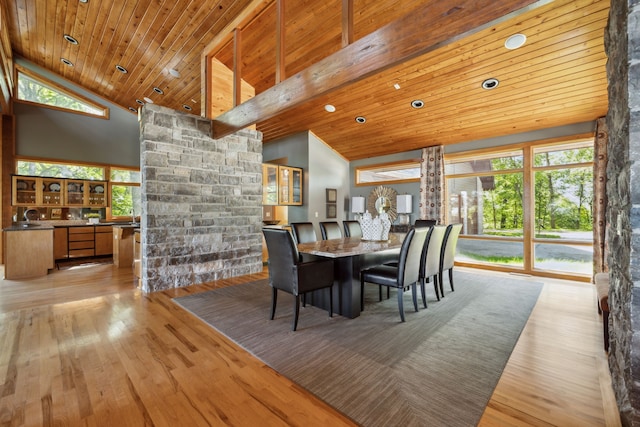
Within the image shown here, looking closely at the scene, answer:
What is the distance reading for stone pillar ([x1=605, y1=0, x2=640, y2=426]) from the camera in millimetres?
1271

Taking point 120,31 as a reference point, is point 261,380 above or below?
below

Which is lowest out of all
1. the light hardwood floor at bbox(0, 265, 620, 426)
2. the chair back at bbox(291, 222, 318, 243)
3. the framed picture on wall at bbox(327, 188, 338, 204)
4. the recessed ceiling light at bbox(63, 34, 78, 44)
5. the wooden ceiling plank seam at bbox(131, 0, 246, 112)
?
the light hardwood floor at bbox(0, 265, 620, 426)

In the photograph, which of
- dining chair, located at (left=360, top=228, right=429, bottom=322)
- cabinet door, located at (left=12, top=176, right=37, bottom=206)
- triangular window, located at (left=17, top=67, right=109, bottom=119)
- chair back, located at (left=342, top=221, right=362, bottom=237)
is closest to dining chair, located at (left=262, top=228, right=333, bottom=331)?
dining chair, located at (left=360, top=228, right=429, bottom=322)

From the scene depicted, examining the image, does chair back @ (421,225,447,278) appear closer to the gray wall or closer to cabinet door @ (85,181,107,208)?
cabinet door @ (85,181,107,208)

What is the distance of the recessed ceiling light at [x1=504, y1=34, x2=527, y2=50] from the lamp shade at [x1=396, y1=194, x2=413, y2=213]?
313cm

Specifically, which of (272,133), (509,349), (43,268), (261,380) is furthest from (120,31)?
(509,349)

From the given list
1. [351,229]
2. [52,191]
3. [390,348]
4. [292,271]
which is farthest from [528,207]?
[52,191]

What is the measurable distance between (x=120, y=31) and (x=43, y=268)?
3.99m

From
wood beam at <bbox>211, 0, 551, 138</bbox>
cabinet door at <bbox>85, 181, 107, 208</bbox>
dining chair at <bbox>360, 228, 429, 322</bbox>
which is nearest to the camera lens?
wood beam at <bbox>211, 0, 551, 138</bbox>

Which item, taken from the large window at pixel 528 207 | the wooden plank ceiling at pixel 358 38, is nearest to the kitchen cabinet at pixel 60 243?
the wooden plank ceiling at pixel 358 38

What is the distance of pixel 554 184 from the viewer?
186 inches

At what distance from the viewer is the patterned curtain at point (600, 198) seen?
4.06 meters

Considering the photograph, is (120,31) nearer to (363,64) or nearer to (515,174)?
(363,64)

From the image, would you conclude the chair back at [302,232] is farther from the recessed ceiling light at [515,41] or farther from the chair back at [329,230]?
the recessed ceiling light at [515,41]
